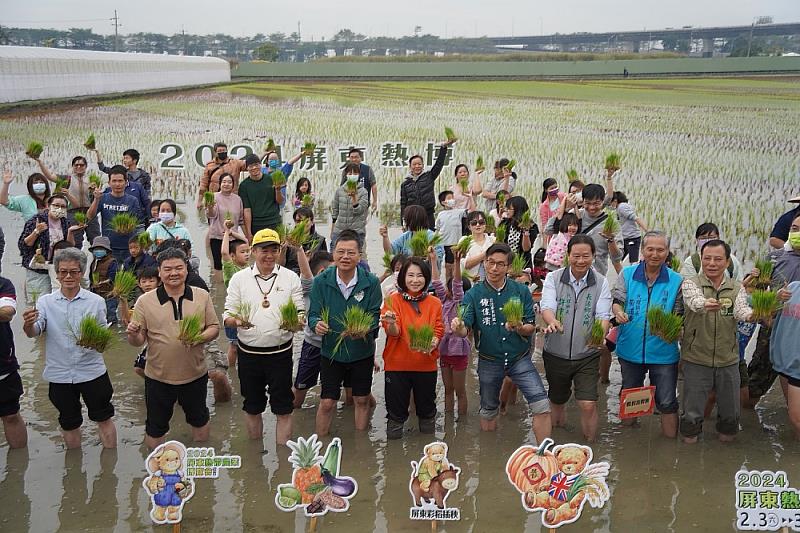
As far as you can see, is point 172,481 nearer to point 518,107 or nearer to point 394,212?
point 394,212

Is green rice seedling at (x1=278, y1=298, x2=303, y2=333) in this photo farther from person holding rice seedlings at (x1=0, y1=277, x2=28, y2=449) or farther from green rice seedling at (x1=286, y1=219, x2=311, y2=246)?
person holding rice seedlings at (x1=0, y1=277, x2=28, y2=449)

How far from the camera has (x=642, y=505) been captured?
178 inches

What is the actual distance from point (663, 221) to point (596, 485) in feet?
28.9

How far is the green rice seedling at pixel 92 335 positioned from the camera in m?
4.77

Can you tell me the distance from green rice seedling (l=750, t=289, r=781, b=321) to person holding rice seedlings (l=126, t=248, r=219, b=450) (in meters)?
3.39

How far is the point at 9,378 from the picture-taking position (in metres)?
5.04

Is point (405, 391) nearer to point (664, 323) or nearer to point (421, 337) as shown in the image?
point (421, 337)

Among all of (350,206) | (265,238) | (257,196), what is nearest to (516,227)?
(350,206)

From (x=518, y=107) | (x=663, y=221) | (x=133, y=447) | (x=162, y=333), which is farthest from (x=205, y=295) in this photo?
(x=518, y=107)

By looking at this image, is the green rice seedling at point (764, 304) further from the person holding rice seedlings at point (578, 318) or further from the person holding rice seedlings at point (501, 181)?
the person holding rice seedlings at point (501, 181)

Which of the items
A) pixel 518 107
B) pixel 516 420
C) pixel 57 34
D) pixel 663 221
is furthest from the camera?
pixel 57 34

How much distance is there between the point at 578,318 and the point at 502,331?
510mm

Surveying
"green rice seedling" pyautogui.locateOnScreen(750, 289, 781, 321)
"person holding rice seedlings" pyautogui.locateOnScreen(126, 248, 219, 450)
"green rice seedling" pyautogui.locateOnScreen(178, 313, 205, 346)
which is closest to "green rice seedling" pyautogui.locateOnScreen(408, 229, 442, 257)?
"person holding rice seedlings" pyautogui.locateOnScreen(126, 248, 219, 450)

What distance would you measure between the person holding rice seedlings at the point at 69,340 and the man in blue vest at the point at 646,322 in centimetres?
344
